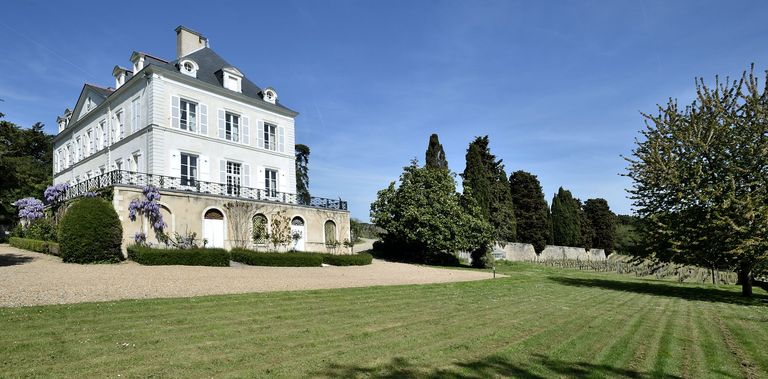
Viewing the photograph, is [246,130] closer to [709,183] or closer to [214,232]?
[214,232]

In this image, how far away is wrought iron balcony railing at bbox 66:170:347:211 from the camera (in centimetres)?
2202

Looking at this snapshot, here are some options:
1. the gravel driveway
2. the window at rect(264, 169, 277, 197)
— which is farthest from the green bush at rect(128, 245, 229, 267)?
the window at rect(264, 169, 277, 197)

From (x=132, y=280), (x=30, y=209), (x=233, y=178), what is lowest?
(x=132, y=280)

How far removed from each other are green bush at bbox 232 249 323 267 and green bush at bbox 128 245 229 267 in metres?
1.52

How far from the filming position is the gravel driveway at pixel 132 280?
10.1 metres

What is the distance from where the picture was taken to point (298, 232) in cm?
2694

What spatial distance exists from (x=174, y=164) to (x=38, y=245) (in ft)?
22.2

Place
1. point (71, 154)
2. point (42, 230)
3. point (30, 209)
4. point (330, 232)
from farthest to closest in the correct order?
point (71, 154) < point (330, 232) < point (30, 209) < point (42, 230)

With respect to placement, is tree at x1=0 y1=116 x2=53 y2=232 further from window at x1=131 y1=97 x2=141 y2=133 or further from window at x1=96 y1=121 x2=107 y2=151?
window at x1=131 y1=97 x2=141 y2=133

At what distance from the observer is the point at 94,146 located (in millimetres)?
30234

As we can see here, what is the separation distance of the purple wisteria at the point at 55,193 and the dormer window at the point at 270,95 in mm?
12050

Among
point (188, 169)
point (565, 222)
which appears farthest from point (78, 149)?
point (565, 222)

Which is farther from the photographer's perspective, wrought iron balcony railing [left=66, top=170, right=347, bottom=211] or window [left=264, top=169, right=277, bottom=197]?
window [left=264, top=169, right=277, bottom=197]

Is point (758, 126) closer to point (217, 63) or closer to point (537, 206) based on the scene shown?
point (217, 63)
